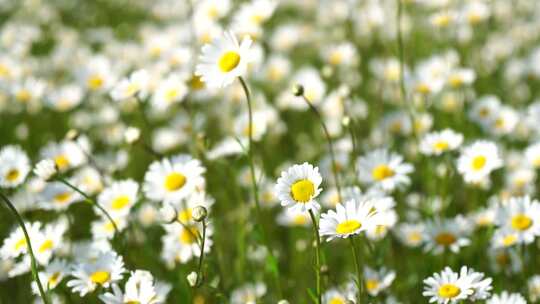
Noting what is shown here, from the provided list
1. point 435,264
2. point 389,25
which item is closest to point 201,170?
point 435,264

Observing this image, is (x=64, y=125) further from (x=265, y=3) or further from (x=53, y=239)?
(x=53, y=239)

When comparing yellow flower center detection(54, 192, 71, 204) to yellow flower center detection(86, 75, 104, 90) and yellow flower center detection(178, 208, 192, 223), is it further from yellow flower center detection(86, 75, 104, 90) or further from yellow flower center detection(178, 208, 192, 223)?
yellow flower center detection(86, 75, 104, 90)

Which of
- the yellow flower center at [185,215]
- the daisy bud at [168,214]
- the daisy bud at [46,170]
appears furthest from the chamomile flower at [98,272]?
the yellow flower center at [185,215]

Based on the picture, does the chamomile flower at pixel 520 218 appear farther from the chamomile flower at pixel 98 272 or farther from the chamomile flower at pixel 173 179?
the chamomile flower at pixel 98 272

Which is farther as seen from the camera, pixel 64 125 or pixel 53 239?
pixel 64 125

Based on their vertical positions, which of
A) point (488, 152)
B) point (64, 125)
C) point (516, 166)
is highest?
point (64, 125)

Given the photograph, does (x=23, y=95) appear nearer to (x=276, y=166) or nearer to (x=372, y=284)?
(x=276, y=166)
